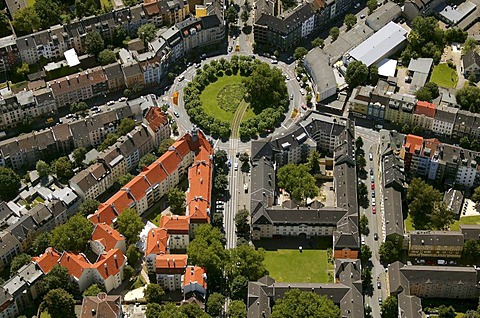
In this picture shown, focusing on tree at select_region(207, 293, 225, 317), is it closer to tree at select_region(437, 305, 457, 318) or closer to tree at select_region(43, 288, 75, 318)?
tree at select_region(43, 288, 75, 318)

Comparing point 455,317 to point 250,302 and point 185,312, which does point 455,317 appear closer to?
point 250,302

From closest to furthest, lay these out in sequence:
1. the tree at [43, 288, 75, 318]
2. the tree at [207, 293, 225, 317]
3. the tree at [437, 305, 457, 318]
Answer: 1. the tree at [43, 288, 75, 318]
2. the tree at [207, 293, 225, 317]
3. the tree at [437, 305, 457, 318]

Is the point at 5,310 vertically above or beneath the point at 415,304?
above

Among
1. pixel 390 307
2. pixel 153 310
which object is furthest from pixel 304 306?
pixel 153 310

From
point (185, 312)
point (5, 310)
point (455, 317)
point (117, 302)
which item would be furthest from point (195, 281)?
point (455, 317)

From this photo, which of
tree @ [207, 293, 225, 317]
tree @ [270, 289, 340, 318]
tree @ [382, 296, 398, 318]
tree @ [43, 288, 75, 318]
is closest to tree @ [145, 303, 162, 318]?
tree @ [207, 293, 225, 317]

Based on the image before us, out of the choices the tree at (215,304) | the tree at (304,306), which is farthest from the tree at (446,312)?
the tree at (215,304)
